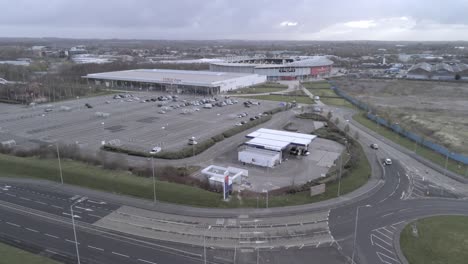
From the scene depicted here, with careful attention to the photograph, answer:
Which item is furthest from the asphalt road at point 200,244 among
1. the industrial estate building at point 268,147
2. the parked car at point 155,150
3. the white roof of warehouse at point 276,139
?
the parked car at point 155,150

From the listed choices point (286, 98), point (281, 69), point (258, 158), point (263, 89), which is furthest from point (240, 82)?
point (258, 158)

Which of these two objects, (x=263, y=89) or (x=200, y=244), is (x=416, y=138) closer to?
(x=200, y=244)

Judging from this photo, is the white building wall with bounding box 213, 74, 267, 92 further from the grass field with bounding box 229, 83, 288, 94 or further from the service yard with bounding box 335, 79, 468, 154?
the service yard with bounding box 335, 79, 468, 154

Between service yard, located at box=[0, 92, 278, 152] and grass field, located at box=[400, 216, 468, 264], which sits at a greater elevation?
service yard, located at box=[0, 92, 278, 152]

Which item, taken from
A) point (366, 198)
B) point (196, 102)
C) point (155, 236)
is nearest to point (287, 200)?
point (366, 198)

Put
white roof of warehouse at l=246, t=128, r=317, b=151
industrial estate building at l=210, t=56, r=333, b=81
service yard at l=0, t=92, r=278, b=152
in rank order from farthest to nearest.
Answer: industrial estate building at l=210, t=56, r=333, b=81 < service yard at l=0, t=92, r=278, b=152 < white roof of warehouse at l=246, t=128, r=317, b=151

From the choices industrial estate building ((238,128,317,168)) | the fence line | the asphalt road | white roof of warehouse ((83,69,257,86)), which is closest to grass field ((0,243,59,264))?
the asphalt road

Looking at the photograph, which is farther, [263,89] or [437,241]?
[263,89]
